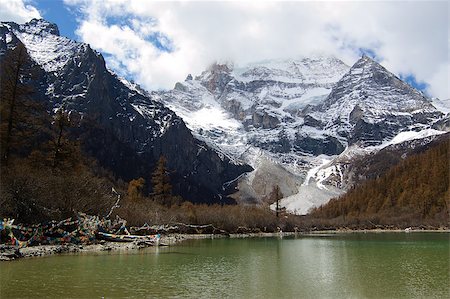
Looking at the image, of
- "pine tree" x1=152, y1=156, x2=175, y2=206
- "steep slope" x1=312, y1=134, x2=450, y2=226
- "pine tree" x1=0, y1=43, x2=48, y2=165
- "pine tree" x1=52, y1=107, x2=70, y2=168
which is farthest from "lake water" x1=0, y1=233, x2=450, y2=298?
"steep slope" x1=312, y1=134, x2=450, y2=226

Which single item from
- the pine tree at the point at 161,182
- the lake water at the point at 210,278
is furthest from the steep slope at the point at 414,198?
the lake water at the point at 210,278

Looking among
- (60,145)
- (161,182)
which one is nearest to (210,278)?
(60,145)

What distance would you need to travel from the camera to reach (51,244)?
122ft

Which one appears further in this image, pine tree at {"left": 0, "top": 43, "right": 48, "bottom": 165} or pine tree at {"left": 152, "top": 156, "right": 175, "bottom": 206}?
pine tree at {"left": 152, "top": 156, "right": 175, "bottom": 206}

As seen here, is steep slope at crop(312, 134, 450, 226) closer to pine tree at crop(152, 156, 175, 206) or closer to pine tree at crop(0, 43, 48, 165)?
pine tree at crop(152, 156, 175, 206)

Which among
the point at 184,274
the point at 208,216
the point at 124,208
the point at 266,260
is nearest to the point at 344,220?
the point at 208,216

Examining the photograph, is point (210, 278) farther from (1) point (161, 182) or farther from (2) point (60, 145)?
(1) point (161, 182)

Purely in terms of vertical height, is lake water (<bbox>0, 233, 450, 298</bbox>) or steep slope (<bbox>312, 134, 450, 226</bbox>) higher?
steep slope (<bbox>312, 134, 450, 226</bbox>)

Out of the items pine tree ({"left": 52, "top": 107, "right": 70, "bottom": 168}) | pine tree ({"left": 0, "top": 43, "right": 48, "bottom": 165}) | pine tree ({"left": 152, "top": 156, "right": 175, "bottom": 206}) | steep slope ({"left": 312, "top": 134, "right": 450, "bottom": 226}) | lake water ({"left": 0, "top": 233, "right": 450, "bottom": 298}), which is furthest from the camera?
steep slope ({"left": 312, "top": 134, "right": 450, "bottom": 226})

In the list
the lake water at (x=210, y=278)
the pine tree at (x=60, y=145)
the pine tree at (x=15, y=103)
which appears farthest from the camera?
the pine tree at (x=60, y=145)

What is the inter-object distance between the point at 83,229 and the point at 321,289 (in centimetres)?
2528

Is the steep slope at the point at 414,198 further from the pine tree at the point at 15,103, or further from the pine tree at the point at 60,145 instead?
the pine tree at the point at 15,103

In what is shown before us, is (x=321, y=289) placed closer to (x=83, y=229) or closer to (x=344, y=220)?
(x=83, y=229)

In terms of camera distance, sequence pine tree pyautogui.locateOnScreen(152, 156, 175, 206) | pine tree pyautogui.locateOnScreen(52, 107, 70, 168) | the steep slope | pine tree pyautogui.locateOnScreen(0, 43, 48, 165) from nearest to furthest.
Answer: pine tree pyautogui.locateOnScreen(0, 43, 48, 165) < pine tree pyautogui.locateOnScreen(52, 107, 70, 168) < pine tree pyautogui.locateOnScreen(152, 156, 175, 206) < the steep slope
